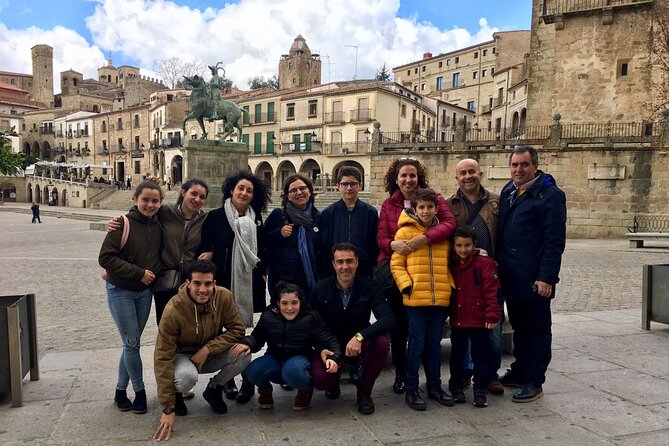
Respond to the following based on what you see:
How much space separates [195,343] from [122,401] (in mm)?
789

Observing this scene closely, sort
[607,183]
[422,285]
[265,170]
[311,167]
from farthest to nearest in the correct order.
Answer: [265,170]
[311,167]
[607,183]
[422,285]

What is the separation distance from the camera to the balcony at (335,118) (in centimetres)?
4053

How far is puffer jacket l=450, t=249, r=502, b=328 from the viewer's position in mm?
3695

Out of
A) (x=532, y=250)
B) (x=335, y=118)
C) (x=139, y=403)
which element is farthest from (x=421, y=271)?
(x=335, y=118)

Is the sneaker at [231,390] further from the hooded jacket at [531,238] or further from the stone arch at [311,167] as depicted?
the stone arch at [311,167]

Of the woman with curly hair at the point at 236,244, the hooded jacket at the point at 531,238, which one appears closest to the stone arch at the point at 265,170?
the woman with curly hair at the point at 236,244

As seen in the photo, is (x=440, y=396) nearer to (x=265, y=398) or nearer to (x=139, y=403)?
(x=265, y=398)

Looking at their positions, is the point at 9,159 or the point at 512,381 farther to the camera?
the point at 9,159

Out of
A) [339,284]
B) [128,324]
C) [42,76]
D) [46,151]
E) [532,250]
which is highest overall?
[42,76]

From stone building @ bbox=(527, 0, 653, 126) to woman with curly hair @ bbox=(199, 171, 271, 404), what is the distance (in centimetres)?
2301

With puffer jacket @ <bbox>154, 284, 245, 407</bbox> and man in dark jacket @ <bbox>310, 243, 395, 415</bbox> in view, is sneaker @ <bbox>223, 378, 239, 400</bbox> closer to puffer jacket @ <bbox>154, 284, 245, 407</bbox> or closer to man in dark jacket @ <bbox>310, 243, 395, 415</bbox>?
puffer jacket @ <bbox>154, 284, 245, 407</bbox>

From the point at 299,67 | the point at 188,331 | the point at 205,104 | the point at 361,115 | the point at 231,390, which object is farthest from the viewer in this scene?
the point at 299,67

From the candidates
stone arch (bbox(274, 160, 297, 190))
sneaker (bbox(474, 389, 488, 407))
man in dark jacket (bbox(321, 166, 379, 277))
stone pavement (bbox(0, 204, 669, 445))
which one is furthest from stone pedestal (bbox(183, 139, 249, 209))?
stone arch (bbox(274, 160, 297, 190))

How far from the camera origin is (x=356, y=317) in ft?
12.2
